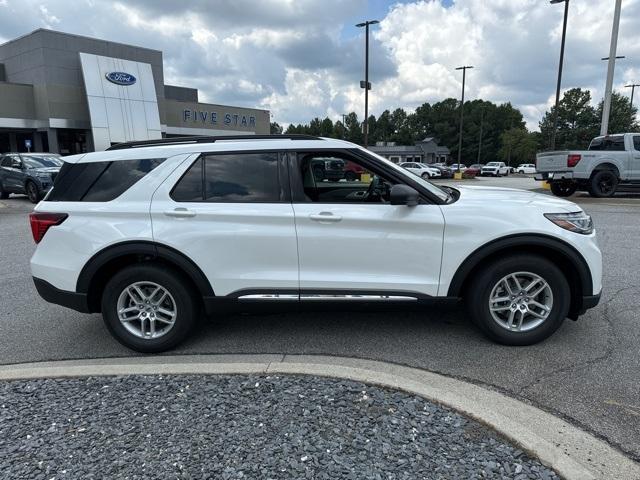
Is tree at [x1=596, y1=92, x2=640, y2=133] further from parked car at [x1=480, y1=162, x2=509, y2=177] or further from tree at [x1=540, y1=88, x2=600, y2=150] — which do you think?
parked car at [x1=480, y1=162, x2=509, y2=177]

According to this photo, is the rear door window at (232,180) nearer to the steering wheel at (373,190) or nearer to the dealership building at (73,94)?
the steering wheel at (373,190)

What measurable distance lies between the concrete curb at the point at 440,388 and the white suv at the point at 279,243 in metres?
0.41

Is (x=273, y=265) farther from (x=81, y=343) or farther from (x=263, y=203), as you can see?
(x=81, y=343)

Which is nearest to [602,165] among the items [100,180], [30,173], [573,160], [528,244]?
[573,160]

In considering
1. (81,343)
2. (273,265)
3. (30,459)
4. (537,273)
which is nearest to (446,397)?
(537,273)

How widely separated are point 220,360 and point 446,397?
1758 mm

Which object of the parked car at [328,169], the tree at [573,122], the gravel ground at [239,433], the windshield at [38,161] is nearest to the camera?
the gravel ground at [239,433]

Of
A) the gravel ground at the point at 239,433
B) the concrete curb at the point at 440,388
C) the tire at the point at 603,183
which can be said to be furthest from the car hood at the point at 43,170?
the tire at the point at 603,183

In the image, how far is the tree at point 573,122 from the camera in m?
81.8

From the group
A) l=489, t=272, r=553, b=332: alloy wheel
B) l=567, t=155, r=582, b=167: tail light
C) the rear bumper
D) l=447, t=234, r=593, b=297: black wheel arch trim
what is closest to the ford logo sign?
l=567, t=155, r=582, b=167: tail light

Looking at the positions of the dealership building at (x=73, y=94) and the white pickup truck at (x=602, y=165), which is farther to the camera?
the dealership building at (x=73, y=94)

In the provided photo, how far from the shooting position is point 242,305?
3.69 metres

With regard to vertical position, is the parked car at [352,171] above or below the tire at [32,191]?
above

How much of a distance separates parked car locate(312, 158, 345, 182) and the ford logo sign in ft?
115
